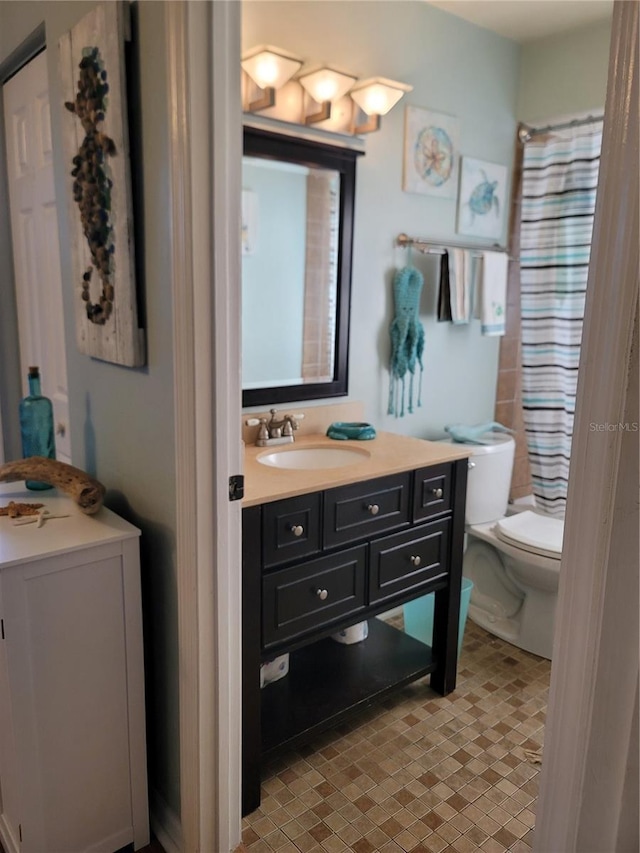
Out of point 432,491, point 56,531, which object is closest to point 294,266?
point 432,491

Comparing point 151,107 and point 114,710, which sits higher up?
point 151,107

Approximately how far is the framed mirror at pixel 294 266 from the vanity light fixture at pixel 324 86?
0.32ft

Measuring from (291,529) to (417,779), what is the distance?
86 cm

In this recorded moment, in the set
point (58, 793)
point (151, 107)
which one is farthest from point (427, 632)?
point (151, 107)

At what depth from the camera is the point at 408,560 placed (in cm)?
209

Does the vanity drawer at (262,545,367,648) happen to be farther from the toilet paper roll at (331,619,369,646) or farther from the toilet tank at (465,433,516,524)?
the toilet tank at (465,433,516,524)

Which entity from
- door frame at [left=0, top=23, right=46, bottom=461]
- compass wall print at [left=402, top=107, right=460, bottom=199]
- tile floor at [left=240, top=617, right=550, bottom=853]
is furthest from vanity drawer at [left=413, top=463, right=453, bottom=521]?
door frame at [left=0, top=23, right=46, bottom=461]

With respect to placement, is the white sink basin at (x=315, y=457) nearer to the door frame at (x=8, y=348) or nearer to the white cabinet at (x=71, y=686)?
the white cabinet at (x=71, y=686)

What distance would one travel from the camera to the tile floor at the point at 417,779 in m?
1.69

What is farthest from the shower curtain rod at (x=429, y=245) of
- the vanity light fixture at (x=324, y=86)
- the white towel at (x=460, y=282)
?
the vanity light fixture at (x=324, y=86)

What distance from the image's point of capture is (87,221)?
1568 mm

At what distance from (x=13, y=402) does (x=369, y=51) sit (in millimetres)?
1879

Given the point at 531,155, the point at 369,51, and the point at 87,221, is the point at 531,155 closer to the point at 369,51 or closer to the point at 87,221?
the point at 369,51

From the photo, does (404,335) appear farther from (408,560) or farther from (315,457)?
(408,560)
